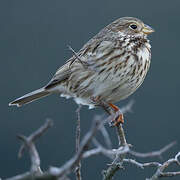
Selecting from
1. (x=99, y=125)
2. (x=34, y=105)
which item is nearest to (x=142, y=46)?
(x=99, y=125)

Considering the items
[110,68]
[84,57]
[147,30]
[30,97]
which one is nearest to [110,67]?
[110,68]

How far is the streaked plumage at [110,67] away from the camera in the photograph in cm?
399

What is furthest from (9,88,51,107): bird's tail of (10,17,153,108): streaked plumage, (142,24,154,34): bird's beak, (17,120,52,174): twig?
(17,120,52,174): twig

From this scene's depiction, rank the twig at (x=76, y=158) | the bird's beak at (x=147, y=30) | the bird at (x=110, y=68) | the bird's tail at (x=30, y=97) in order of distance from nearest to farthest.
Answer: the twig at (x=76, y=158)
the bird at (x=110, y=68)
the bird's beak at (x=147, y=30)
the bird's tail at (x=30, y=97)

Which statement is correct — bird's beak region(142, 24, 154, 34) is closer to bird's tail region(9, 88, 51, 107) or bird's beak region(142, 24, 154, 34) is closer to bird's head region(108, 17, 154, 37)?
bird's head region(108, 17, 154, 37)

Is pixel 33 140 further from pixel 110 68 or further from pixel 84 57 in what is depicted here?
pixel 84 57

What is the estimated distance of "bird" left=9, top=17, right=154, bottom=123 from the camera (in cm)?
399

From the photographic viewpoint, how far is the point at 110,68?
13.1 ft

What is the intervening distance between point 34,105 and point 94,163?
2.37 metres

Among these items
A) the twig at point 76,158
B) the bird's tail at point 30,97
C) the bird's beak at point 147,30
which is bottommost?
the bird's tail at point 30,97

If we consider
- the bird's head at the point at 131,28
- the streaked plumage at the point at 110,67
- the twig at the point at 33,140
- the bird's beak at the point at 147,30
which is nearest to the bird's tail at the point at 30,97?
the streaked plumage at the point at 110,67

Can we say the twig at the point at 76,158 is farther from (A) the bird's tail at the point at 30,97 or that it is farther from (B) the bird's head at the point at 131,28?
(A) the bird's tail at the point at 30,97

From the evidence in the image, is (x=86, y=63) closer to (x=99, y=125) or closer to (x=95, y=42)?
(x=95, y=42)

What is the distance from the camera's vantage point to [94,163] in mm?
8547
